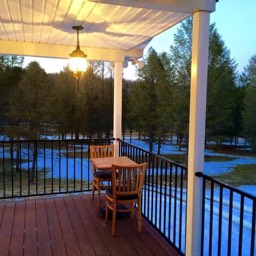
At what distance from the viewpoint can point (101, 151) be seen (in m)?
4.61

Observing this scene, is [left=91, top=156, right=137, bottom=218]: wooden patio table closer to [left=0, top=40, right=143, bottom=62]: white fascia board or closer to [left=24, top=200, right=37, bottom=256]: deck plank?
[left=24, top=200, right=37, bottom=256]: deck plank

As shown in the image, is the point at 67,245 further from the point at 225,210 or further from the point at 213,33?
the point at 213,33

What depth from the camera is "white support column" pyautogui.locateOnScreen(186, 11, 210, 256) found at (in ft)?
7.63

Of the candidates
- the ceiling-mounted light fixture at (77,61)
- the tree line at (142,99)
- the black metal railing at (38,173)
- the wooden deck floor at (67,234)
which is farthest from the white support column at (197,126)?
the tree line at (142,99)

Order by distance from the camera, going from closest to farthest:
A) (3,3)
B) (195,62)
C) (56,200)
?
(195,62) → (3,3) → (56,200)

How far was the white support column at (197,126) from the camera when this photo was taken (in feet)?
7.63

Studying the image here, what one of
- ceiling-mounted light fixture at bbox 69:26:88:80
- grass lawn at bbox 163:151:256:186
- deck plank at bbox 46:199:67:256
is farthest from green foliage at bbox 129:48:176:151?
deck plank at bbox 46:199:67:256

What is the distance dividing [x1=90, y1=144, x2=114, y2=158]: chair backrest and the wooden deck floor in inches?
32.9

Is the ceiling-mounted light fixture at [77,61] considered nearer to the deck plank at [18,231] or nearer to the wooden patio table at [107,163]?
the wooden patio table at [107,163]

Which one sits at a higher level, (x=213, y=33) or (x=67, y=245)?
(x=213, y=33)

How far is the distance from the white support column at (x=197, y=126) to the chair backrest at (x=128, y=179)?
0.81 m

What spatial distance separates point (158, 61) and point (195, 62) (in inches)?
595

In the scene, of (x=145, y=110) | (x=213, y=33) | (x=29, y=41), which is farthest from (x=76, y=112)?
(x=29, y=41)

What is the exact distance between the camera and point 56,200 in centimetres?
424
